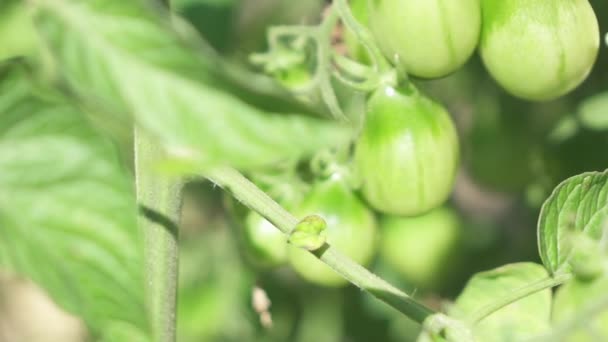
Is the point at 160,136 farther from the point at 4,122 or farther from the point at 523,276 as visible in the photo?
the point at 523,276

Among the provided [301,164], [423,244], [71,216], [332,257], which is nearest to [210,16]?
[301,164]

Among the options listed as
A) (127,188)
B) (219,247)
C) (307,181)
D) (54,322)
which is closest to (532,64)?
(307,181)

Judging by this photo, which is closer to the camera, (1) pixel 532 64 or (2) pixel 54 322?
(1) pixel 532 64

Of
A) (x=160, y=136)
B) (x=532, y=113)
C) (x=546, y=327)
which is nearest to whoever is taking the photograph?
(x=160, y=136)

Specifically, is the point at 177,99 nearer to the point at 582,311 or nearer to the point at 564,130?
the point at 582,311

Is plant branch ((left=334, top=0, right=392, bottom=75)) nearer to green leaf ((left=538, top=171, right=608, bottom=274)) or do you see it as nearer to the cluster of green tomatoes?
the cluster of green tomatoes

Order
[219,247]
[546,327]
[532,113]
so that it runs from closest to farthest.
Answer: [546,327] → [532,113] → [219,247]

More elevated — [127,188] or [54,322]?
[54,322]
